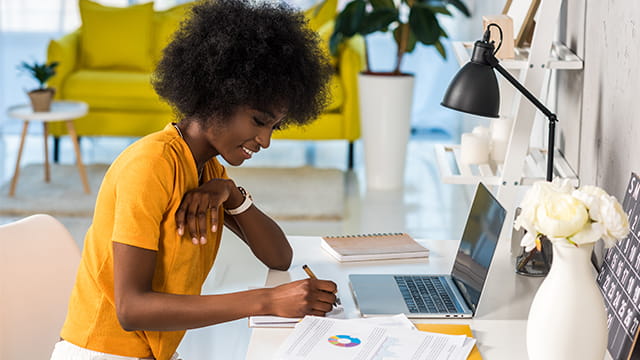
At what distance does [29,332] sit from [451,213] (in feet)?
9.60

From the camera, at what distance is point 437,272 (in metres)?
1.74

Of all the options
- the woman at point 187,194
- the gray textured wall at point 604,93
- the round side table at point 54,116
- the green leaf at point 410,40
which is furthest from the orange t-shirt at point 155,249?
the green leaf at point 410,40

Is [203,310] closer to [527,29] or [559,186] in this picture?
[559,186]

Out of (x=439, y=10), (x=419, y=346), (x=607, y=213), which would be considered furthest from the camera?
(x=439, y=10)

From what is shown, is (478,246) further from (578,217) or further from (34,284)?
(34,284)

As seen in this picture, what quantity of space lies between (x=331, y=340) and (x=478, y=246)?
41 cm

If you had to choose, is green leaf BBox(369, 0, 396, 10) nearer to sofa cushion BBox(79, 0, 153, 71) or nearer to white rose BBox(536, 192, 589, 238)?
sofa cushion BBox(79, 0, 153, 71)

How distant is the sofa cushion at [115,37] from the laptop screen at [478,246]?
13.2 feet

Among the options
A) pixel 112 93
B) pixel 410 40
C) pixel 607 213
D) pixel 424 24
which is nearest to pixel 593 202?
pixel 607 213

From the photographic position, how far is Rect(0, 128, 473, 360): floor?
278cm

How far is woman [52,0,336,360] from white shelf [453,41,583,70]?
0.57 m

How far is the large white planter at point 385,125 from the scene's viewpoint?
445cm

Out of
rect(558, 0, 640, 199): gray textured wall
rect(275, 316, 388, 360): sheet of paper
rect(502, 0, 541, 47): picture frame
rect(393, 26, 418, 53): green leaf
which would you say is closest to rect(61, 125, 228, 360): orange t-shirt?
rect(275, 316, 388, 360): sheet of paper

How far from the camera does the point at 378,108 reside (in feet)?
14.6
